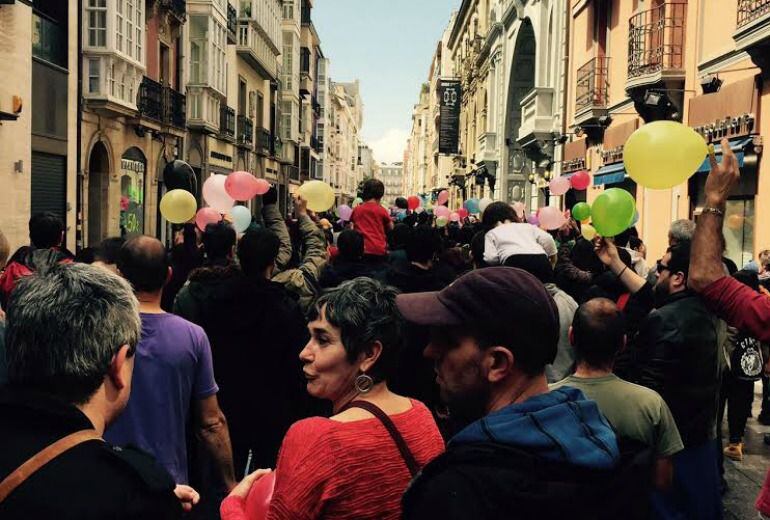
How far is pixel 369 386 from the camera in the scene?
8.18 ft

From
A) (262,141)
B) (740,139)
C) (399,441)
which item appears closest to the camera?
(399,441)

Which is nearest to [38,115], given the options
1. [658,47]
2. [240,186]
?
[240,186]

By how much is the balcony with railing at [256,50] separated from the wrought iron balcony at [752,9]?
23.1 metres

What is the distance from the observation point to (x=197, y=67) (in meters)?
25.4

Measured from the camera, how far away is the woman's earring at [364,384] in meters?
2.48

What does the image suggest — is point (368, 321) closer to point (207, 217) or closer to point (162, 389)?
point (162, 389)

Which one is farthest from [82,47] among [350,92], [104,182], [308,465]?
[350,92]

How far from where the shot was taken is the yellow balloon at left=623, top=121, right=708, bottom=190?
395 centimetres

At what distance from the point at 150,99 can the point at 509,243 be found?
18.3 m

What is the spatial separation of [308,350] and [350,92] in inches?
6178

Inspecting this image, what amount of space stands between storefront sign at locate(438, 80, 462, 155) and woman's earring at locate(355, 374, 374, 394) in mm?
50261

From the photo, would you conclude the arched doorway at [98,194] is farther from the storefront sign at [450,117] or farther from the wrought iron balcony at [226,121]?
the storefront sign at [450,117]

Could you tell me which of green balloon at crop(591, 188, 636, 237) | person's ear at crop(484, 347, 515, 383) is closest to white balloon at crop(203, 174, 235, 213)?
green balloon at crop(591, 188, 636, 237)

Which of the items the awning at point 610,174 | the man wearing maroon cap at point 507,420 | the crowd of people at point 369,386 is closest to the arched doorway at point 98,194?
the awning at point 610,174
